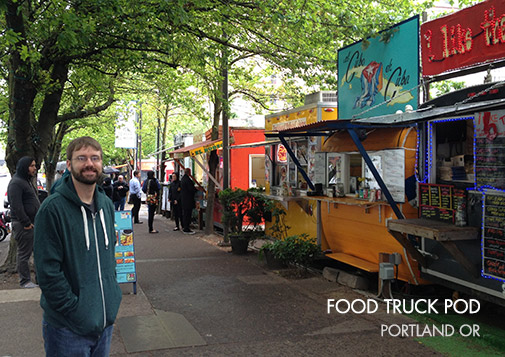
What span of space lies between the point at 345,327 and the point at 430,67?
398cm

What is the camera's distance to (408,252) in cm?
705

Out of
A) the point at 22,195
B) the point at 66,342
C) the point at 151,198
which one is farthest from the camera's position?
the point at 151,198

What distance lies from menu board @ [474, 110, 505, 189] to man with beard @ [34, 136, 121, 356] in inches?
179

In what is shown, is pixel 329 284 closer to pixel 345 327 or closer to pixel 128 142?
pixel 345 327

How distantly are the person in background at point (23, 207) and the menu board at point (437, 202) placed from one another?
18.4 feet

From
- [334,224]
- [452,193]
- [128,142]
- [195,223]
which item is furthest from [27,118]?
[128,142]

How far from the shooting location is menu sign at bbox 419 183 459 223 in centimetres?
642

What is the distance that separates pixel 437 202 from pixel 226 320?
309cm

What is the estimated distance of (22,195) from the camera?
757 cm

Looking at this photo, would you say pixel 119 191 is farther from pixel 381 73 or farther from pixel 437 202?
pixel 437 202

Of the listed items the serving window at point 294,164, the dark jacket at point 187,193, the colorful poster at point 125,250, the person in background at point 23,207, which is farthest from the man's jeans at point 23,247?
the dark jacket at point 187,193

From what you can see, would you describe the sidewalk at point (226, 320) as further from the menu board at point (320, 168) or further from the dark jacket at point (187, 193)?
the dark jacket at point (187, 193)

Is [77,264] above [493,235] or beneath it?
above

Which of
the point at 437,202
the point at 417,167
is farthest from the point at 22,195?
Answer: the point at 437,202
